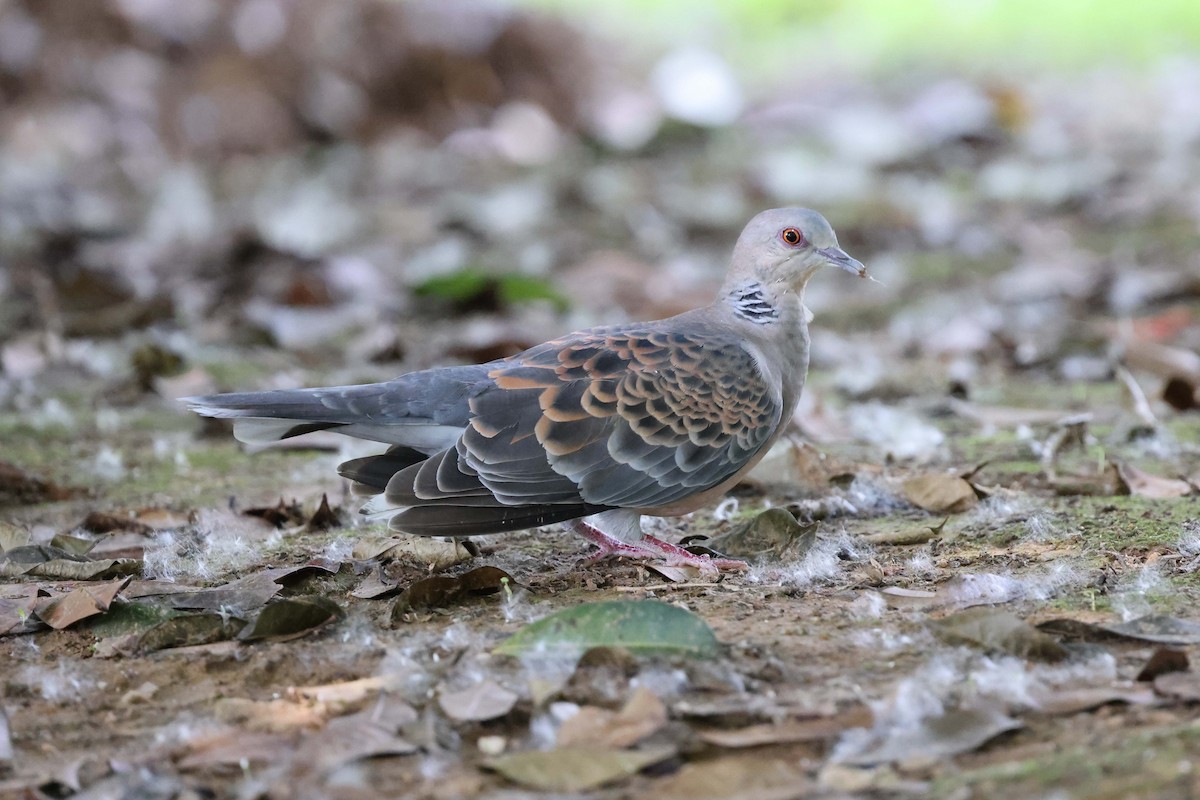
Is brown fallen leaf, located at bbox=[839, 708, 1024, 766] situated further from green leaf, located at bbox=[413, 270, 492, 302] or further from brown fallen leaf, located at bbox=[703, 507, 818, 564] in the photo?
green leaf, located at bbox=[413, 270, 492, 302]

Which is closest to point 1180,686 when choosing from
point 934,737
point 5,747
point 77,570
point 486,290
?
point 934,737

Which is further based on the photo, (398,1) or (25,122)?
(398,1)

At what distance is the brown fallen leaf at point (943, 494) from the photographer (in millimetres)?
3676

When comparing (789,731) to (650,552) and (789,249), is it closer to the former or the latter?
(650,552)

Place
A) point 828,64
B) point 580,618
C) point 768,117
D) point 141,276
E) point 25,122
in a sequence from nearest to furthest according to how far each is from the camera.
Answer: point 580,618, point 141,276, point 25,122, point 768,117, point 828,64

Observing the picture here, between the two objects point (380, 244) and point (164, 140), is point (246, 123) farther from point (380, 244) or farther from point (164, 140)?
point (380, 244)

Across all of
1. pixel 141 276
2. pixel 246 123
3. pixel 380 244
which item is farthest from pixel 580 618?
pixel 246 123

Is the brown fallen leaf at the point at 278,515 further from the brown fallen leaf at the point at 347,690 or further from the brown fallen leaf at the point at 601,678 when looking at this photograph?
the brown fallen leaf at the point at 601,678

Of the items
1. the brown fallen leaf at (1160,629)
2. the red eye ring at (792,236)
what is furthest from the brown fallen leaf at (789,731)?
the red eye ring at (792,236)

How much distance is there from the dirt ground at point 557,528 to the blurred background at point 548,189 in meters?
0.04

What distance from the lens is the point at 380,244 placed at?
848 cm

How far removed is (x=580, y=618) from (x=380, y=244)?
614 cm

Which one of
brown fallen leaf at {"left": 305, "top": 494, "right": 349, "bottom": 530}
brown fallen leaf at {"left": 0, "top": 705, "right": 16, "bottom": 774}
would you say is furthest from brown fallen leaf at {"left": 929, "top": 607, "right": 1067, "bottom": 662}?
brown fallen leaf at {"left": 305, "top": 494, "right": 349, "bottom": 530}

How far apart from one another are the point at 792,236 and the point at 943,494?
81 centimetres
